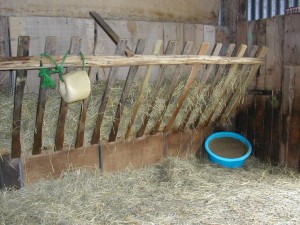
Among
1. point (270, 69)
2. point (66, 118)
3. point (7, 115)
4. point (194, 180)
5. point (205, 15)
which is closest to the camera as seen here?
point (7, 115)

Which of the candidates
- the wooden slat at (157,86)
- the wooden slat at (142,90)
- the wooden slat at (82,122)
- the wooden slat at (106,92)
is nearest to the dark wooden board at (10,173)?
the wooden slat at (82,122)

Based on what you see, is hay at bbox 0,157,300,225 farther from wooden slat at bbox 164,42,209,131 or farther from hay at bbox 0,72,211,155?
wooden slat at bbox 164,42,209,131

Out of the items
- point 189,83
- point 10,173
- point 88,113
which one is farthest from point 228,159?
point 10,173

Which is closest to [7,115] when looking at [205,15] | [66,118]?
[66,118]

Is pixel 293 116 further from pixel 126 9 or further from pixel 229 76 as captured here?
pixel 126 9

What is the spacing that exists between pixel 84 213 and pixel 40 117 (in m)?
0.84

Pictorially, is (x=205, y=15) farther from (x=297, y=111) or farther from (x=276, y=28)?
(x=297, y=111)

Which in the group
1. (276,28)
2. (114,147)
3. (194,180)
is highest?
(276,28)

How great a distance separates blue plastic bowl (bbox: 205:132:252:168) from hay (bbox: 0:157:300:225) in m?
0.13

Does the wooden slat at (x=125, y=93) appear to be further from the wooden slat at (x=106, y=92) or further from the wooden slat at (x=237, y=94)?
the wooden slat at (x=237, y=94)

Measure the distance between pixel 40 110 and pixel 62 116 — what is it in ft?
0.64

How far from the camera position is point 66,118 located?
9.02 ft

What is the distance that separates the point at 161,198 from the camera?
292 centimetres

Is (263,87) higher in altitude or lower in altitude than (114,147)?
higher
